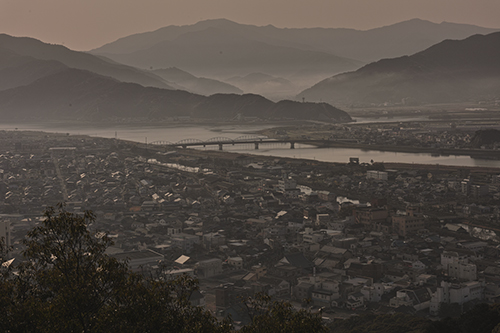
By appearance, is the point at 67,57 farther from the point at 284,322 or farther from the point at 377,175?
the point at 284,322

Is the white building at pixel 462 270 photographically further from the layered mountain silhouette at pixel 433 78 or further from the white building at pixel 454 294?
the layered mountain silhouette at pixel 433 78

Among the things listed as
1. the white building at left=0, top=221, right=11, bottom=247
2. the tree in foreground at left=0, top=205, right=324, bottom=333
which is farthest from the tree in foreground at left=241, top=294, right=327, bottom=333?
the white building at left=0, top=221, right=11, bottom=247

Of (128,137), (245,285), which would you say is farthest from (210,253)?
(128,137)

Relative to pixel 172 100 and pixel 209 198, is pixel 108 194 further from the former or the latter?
pixel 172 100

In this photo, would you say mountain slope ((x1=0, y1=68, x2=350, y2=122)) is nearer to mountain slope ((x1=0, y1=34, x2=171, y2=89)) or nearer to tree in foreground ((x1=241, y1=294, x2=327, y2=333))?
mountain slope ((x1=0, y1=34, x2=171, y2=89))

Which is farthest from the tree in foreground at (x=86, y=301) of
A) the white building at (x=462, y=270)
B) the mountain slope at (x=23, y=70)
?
the mountain slope at (x=23, y=70)

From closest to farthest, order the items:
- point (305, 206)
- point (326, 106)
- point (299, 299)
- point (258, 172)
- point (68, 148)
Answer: point (299, 299), point (305, 206), point (258, 172), point (68, 148), point (326, 106)
